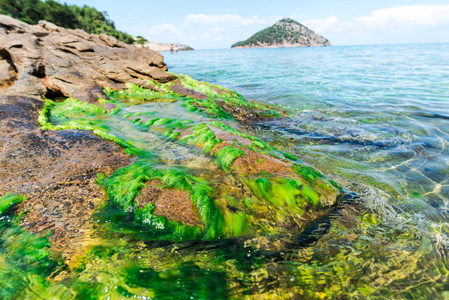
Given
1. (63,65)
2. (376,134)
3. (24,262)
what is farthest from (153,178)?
(63,65)

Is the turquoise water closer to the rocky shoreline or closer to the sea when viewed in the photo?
the sea

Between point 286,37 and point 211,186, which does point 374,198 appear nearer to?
point 211,186

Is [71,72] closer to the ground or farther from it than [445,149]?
farther from it

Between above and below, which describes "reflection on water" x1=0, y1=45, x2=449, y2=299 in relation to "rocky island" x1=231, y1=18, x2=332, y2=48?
below

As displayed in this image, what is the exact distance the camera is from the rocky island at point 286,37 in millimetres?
142250

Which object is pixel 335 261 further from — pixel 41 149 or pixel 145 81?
pixel 145 81

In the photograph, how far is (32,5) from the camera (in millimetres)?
24578

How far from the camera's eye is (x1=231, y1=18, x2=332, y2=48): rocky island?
142m

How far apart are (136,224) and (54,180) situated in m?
1.38

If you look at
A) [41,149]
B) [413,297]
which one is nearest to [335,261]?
[413,297]

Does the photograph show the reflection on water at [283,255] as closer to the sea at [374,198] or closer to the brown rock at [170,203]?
the sea at [374,198]

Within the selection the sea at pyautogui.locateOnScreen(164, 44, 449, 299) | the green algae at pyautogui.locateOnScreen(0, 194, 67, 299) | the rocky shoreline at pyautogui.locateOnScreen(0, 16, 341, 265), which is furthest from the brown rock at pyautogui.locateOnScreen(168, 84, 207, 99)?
the green algae at pyautogui.locateOnScreen(0, 194, 67, 299)

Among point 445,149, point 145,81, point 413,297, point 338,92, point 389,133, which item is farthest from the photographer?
point 338,92

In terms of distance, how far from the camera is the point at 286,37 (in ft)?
468
